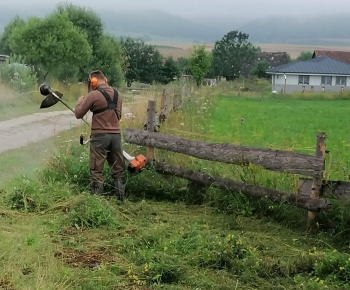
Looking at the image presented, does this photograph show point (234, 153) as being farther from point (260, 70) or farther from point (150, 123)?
point (260, 70)

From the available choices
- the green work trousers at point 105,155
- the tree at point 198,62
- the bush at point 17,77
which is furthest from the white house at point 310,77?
the green work trousers at point 105,155

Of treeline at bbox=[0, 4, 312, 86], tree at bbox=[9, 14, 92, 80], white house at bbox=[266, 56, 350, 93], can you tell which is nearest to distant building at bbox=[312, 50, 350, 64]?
white house at bbox=[266, 56, 350, 93]

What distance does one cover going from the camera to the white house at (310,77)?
248ft

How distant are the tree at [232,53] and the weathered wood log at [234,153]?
81729 mm

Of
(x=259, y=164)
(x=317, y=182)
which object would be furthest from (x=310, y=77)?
(x=317, y=182)

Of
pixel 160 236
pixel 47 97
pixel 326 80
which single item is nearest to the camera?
pixel 160 236

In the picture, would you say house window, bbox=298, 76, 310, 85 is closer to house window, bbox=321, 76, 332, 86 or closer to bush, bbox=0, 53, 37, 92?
house window, bbox=321, 76, 332, 86

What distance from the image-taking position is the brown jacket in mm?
7824

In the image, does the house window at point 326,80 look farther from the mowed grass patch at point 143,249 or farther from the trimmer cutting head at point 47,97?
the mowed grass patch at point 143,249

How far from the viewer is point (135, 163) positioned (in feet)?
27.4

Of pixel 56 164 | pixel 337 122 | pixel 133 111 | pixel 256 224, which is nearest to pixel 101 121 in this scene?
pixel 56 164

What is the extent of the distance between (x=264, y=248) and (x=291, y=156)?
1.39 metres

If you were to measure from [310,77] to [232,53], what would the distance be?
1871 centimetres

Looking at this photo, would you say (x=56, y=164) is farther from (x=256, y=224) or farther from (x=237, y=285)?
(x=237, y=285)
